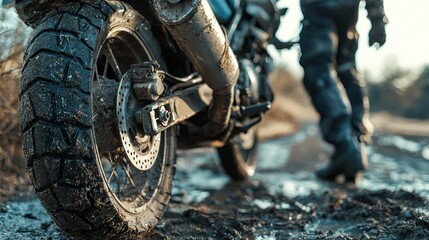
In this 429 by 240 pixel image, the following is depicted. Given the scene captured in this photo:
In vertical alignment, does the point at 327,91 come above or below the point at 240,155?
above

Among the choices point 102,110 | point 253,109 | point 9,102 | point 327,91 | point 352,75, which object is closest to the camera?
point 102,110

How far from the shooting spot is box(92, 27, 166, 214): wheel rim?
2.32 meters

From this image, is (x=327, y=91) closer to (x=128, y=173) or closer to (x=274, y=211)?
(x=274, y=211)

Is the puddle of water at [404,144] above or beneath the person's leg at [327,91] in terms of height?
beneath

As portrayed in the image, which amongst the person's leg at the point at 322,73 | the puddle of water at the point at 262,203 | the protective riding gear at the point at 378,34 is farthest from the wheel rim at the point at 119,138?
the person's leg at the point at 322,73

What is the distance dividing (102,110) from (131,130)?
0.20m

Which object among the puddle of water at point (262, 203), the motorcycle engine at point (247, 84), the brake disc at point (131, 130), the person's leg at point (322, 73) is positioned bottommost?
the puddle of water at point (262, 203)

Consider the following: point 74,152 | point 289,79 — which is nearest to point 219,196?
point 74,152

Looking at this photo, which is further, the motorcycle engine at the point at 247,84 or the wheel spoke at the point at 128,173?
the motorcycle engine at the point at 247,84

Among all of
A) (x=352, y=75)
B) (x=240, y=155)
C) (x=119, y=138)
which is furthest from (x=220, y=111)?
(x=352, y=75)

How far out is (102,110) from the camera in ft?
7.57

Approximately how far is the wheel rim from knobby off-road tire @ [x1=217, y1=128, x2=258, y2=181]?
1812 millimetres

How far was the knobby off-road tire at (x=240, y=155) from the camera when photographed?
Result: 4.69 m

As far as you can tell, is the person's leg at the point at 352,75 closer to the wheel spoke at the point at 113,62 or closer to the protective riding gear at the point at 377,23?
the protective riding gear at the point at 377,23
